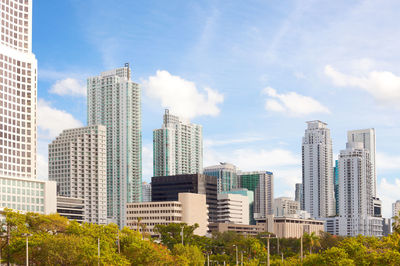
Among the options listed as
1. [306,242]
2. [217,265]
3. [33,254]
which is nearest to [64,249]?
[33,254]

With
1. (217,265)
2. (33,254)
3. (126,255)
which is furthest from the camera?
(217,265)

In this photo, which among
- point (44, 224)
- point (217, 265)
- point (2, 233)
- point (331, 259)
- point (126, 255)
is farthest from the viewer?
point (217, 265)

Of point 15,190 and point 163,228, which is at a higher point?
point 15,190

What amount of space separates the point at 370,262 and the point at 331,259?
5900 mm

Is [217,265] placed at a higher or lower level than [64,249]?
lower

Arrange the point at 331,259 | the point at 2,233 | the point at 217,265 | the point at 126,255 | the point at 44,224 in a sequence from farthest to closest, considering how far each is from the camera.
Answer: the point at 217,265, the point at 44,224, the point at 2,233, the point at 126,255, the point at 331,259

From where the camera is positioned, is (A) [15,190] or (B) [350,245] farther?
(A) [15,190]

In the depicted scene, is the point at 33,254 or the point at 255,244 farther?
the point at 255,244

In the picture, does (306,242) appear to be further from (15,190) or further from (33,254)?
(33,254)

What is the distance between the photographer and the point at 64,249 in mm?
91625

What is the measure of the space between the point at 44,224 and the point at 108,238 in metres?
22.2

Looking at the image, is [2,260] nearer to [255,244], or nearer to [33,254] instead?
[33,254]

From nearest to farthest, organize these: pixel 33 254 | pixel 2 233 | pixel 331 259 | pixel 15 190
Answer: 1. pixel 331 259
2. pixel 33 254
3. pixel 2 233
4. pixel 15 190

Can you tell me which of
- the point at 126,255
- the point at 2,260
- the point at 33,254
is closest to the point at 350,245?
the point at 126,255
